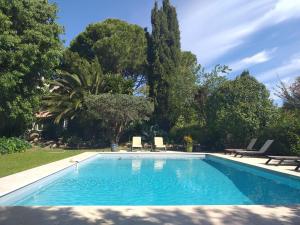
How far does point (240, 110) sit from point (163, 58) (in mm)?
9876

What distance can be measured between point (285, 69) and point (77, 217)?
22.4 m

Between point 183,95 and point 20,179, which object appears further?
point 183,95

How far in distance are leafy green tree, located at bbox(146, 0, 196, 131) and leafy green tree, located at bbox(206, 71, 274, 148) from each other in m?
4.20

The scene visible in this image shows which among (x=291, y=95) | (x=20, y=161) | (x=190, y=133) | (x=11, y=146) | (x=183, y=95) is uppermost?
(x=183, y=95)

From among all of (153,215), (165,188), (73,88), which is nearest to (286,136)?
(165,188)

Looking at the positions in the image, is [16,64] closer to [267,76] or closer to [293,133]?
[293,133]

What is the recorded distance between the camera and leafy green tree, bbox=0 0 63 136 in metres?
17.6

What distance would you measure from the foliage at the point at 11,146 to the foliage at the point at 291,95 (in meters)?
18.0

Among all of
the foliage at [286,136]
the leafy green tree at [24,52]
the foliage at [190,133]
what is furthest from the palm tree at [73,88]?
the foliage at [286,136]

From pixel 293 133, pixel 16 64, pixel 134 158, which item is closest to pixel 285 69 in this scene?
pixel 293 133

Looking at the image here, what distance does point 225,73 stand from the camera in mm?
28359

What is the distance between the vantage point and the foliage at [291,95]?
86.2 feet

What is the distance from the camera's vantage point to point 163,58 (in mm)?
30484

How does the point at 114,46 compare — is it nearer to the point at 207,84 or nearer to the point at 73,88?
the point at 73,88
